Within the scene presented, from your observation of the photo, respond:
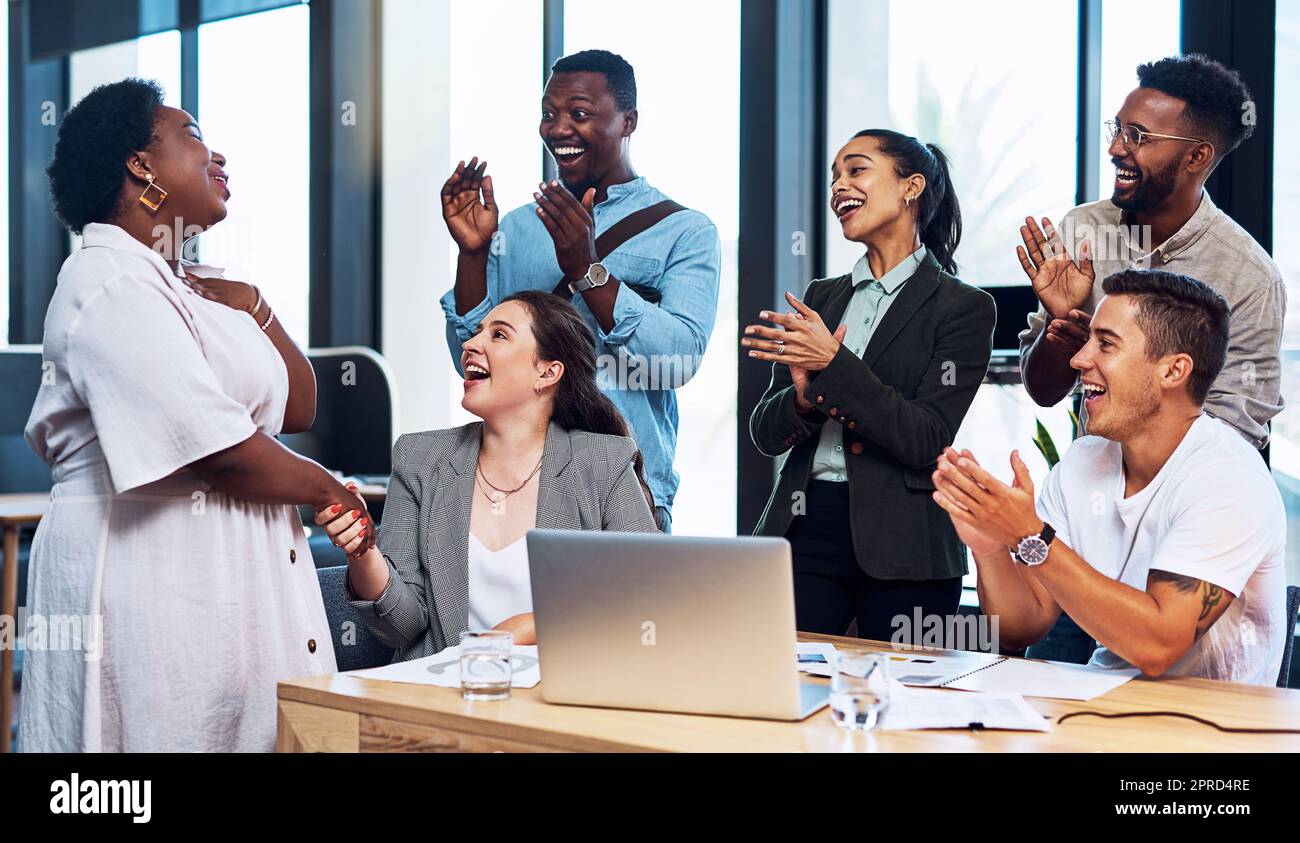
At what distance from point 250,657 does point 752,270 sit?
2.42m

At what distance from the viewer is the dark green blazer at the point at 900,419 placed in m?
2.38

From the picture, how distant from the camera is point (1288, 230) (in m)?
3.25

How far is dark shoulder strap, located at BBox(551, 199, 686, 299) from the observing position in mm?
2908

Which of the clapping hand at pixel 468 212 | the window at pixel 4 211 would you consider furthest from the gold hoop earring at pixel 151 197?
the window at pixel 4 211

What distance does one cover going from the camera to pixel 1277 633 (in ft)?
6.10

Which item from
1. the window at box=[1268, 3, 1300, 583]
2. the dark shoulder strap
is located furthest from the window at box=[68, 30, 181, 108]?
the window at box=[1268, 3, 1300, 583]

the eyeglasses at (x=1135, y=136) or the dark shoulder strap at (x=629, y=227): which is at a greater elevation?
the eyeglasses at (x=1135, y=136)

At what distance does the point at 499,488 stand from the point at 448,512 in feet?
0.36

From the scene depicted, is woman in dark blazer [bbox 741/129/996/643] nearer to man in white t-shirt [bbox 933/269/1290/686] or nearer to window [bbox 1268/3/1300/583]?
man in white t-shirt [bbox 933/269/1290/686]

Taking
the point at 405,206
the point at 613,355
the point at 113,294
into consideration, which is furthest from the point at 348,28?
the point at 113,294

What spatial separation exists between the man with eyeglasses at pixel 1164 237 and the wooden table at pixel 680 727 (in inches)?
37.3

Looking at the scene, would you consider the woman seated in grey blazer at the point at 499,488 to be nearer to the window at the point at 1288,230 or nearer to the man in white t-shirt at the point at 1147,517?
the man in white t-shirt at the point at 1147,517

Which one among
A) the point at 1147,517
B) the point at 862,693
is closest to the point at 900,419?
the point at 1147,517
